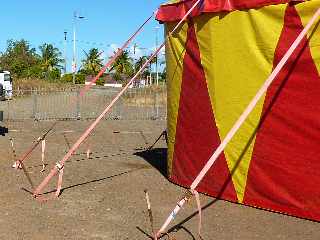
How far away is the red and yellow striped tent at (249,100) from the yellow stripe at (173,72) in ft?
0.09

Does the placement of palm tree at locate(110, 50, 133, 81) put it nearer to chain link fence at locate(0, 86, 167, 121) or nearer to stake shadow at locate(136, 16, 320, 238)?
chain link fence at locate(0, 86, 167, 121)

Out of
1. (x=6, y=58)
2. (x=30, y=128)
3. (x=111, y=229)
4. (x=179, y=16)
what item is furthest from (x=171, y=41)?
(x=6, y=58)

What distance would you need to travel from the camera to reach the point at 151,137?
17562 mm

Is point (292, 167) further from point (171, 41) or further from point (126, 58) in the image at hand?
point (126, 58)

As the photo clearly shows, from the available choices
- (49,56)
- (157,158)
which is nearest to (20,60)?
(49,56)

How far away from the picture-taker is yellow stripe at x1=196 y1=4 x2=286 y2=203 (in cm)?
725

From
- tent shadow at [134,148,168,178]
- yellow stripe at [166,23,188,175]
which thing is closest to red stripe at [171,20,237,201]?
yellow stripe at [166,23,188,175]

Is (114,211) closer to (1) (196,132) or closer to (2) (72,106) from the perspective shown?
(1) (196,132)

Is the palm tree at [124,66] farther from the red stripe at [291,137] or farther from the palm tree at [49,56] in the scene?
the red stripe at [291,137]

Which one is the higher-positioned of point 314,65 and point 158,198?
point 314,65

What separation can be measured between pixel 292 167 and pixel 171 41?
119 inches

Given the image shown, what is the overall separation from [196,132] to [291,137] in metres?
1.74

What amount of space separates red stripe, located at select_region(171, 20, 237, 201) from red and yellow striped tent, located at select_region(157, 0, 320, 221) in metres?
0.02

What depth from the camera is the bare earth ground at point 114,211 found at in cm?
634
